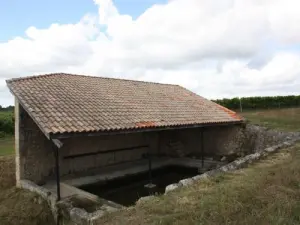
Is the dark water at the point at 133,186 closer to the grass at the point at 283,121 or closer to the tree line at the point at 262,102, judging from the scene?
the grass at the point at 283,121

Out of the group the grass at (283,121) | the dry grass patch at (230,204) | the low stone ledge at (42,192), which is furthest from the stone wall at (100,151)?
the grass at (283,121)

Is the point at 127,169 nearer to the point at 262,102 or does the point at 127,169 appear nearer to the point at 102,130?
the point at 102,130

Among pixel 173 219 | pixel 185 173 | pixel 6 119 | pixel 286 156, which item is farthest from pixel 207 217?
pixel 6 119

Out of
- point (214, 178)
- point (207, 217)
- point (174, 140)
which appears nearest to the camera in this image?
point (207, 217)

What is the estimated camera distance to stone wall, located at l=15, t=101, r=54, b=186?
9641mm

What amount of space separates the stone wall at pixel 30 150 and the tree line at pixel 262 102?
71.1ft

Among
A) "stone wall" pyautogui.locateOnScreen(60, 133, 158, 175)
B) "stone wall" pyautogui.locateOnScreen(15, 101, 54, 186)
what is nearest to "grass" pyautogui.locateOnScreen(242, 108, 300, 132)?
"stone wall" pyautogui.locateOnScreen(60, 133, 158, 175)

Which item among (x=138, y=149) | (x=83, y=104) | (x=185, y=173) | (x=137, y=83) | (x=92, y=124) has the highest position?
(x=137, y=83)

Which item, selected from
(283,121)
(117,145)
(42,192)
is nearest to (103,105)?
(117,145)

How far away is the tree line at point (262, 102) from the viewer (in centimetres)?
2883

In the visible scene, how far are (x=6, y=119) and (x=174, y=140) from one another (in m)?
14.6

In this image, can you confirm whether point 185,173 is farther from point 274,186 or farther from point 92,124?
point 274,186

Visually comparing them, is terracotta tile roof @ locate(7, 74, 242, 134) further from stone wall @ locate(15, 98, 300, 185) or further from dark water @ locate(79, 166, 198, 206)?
dark water @ locate(79, 166, 198, 206)

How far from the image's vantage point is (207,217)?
14.1 ft
